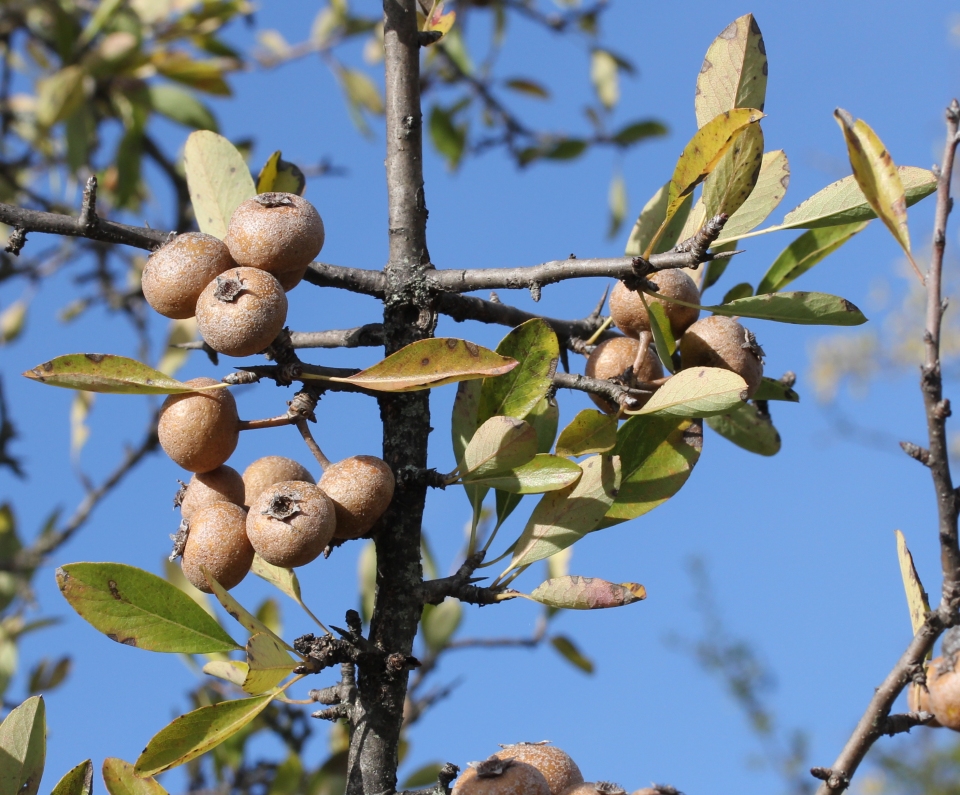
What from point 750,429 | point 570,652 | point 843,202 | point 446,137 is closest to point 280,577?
point 750,429

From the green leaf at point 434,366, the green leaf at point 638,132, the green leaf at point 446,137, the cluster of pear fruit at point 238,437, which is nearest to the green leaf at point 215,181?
the cluster of pear fruit at point 238,437

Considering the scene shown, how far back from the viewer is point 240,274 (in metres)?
1.13

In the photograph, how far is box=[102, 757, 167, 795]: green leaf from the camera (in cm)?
108

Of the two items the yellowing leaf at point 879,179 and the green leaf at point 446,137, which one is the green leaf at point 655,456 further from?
the green leaf at point 446,137

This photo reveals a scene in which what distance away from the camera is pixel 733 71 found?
1217 mm

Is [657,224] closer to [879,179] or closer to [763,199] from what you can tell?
[763,199]

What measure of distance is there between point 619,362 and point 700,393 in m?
0.25

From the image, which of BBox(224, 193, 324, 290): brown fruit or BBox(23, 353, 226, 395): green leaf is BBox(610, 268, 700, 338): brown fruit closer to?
BBox(224, 193, 324, 290): brown fruit

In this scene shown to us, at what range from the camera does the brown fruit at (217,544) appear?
1121 mm

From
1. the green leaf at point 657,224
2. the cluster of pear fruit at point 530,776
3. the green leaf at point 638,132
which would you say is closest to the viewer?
the cluster of pear fruit at point 530,776

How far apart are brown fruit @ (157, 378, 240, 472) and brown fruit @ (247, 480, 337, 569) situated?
0.33ft

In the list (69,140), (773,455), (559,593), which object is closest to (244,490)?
(559,593)

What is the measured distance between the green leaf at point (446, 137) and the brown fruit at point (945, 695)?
122 inches

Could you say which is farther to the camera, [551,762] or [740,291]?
[740,291]
